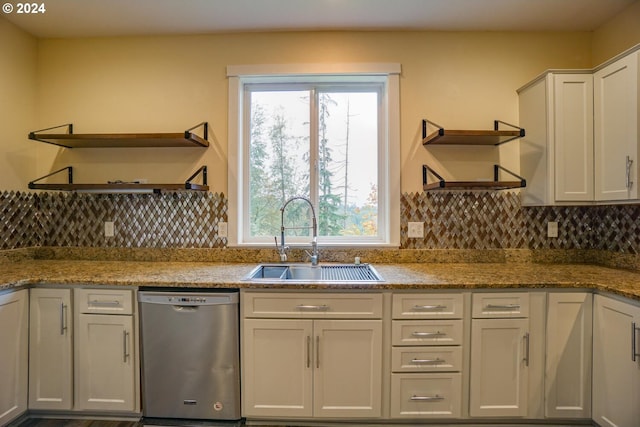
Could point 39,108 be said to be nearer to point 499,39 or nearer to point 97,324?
point 97,324

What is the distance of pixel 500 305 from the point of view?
5.74 feet

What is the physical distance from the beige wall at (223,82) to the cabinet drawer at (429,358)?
112cm

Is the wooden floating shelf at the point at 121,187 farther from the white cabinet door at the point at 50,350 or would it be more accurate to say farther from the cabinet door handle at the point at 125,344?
the cabinet door handle at the point at 125,344

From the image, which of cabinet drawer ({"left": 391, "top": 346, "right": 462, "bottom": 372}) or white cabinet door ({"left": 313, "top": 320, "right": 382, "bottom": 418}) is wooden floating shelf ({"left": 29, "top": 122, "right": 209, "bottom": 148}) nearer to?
white cabinet door ({"left": 313, "top": 320, "right": 382, "bottom": 418})

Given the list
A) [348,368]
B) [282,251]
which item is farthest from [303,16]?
[348,368]

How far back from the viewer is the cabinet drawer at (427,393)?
174cm

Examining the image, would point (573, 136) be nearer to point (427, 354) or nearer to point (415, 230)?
point (415, 230)

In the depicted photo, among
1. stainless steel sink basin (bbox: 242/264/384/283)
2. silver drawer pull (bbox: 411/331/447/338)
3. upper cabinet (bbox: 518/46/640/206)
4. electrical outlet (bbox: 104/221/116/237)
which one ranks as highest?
upper cabinet (bbox: 518/46/640/206)

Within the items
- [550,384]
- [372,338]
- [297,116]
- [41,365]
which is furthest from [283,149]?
[550,384]

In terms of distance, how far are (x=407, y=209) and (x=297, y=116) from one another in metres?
1.10

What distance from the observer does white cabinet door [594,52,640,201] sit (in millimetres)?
1789

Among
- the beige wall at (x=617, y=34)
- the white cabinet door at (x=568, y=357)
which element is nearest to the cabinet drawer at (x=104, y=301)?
the white cabinet door at (x=568, y=357)

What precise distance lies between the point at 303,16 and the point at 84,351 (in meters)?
2.47

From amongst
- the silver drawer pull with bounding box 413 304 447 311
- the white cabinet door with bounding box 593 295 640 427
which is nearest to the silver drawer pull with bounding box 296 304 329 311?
the silver drawer pull with bounding box 413 304 447 311
